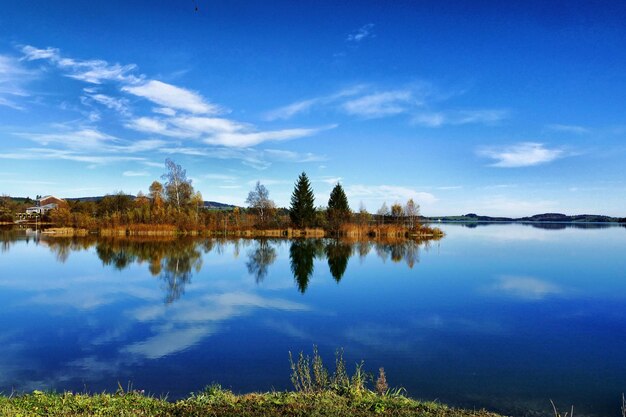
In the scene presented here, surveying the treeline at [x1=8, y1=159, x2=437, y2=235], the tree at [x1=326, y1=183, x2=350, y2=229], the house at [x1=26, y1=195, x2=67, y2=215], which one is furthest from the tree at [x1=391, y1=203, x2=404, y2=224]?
the house at [x1=26, y1=195, x2=67, y2=215]

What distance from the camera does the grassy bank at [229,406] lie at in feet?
17.8

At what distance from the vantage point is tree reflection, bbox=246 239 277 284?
915 inches

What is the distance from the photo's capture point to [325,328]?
12.1 meters

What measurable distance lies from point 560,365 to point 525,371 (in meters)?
1.03

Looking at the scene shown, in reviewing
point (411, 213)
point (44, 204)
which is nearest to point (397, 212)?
point (411, 213)

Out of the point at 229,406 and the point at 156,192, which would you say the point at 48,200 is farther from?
the point at 229,406

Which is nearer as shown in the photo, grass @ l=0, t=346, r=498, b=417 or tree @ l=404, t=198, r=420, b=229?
grass @ l=0, t=346, r=498, b=417

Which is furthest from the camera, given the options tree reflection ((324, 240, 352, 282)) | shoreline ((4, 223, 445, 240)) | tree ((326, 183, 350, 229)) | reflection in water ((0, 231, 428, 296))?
tree ((326, 183, 350, 229))

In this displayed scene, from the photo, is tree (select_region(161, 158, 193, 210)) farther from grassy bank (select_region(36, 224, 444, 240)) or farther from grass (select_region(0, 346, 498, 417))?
grass (select_region(0, 346, 498, 417))

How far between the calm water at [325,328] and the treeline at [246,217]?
30.2 metres

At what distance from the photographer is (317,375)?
730 centimetres

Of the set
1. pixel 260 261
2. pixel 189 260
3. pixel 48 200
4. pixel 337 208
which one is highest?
pixel 48 200

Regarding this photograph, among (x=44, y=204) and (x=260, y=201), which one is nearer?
(x=260, y=201)

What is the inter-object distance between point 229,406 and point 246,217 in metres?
57.9
